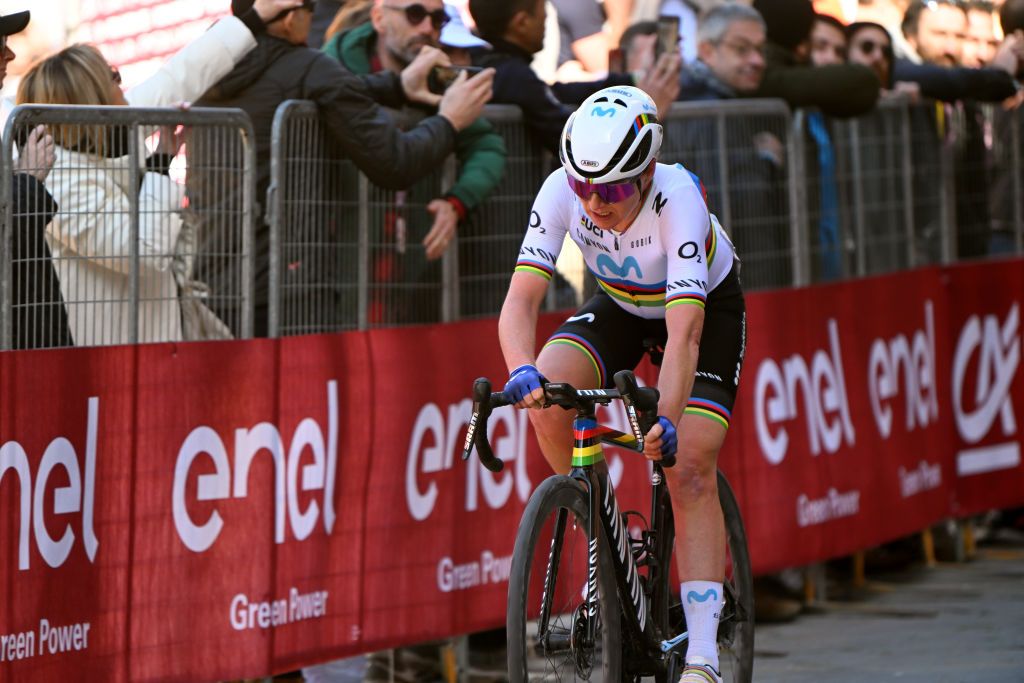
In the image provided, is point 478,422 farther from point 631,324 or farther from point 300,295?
point 300,295

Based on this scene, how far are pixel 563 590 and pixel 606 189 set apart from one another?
1.25 meters

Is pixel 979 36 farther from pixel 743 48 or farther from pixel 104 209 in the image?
pixel 104 209

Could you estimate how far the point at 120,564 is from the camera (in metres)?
6.43

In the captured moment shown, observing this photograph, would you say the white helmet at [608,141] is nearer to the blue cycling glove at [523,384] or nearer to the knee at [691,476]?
the blue cycling glove at [523,384]

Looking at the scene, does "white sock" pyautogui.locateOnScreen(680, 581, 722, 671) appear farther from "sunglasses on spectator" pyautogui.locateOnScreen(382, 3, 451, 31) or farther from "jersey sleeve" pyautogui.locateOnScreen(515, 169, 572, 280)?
"sunglasses on spectator" pyautogui.locateOnScreen(382, 3, 451, 31)

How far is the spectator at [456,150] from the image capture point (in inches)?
304

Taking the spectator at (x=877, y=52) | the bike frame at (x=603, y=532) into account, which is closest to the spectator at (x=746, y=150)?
the spectator at (x=877, y=52)

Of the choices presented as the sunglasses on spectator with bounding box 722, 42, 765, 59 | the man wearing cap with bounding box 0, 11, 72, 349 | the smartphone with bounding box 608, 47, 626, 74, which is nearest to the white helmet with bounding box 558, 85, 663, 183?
the man wearing cap with bounding box 0, 11, 72, 349

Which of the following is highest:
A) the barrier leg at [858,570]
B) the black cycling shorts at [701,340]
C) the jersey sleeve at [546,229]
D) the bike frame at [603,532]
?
the jersey sleeve at [546,229]

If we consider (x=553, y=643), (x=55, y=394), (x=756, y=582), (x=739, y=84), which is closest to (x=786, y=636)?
(x=756, y=582)

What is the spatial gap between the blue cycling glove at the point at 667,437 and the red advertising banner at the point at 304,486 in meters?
2.12

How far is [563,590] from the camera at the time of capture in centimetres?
550

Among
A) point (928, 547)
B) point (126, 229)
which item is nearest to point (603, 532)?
point (126, 229)

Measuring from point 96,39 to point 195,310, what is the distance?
1116mm
